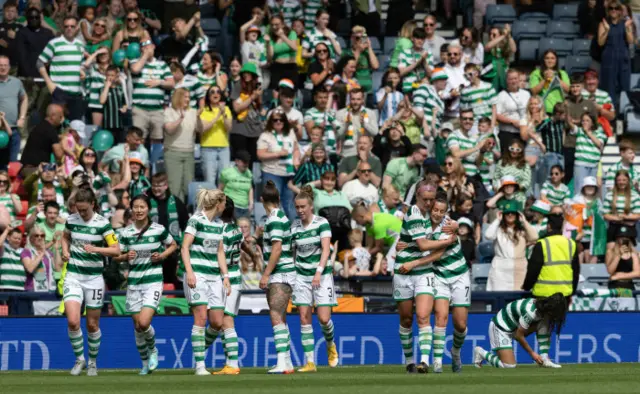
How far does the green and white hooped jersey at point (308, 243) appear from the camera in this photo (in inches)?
631

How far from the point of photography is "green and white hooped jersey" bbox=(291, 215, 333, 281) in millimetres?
Answer: 16016

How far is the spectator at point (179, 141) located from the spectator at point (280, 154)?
0.99 metres

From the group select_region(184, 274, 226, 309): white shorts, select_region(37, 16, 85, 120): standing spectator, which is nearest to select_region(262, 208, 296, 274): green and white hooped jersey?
select_region(184, 274, 226, 309): white shorts

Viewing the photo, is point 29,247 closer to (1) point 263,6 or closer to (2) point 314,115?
(2) point 314,115

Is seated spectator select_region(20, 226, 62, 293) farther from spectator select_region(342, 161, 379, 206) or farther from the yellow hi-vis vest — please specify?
the yellow hi-vis vest

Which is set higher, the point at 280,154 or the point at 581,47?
the point at 581,47

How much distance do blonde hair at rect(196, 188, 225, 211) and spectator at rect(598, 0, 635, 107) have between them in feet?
37.9

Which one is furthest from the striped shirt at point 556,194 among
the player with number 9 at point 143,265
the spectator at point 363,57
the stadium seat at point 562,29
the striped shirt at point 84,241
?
the striped shirt at point 84,241

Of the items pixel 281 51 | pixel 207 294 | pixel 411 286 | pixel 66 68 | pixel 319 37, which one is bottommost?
pixel 207 294

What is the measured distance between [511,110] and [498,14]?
3573mm

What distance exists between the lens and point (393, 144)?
22297 millimetres

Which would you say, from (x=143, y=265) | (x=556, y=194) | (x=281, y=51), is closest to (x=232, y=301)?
(x=143, y=265)

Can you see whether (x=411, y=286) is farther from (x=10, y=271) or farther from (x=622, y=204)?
(x=622, y=204)

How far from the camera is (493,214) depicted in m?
21.8
